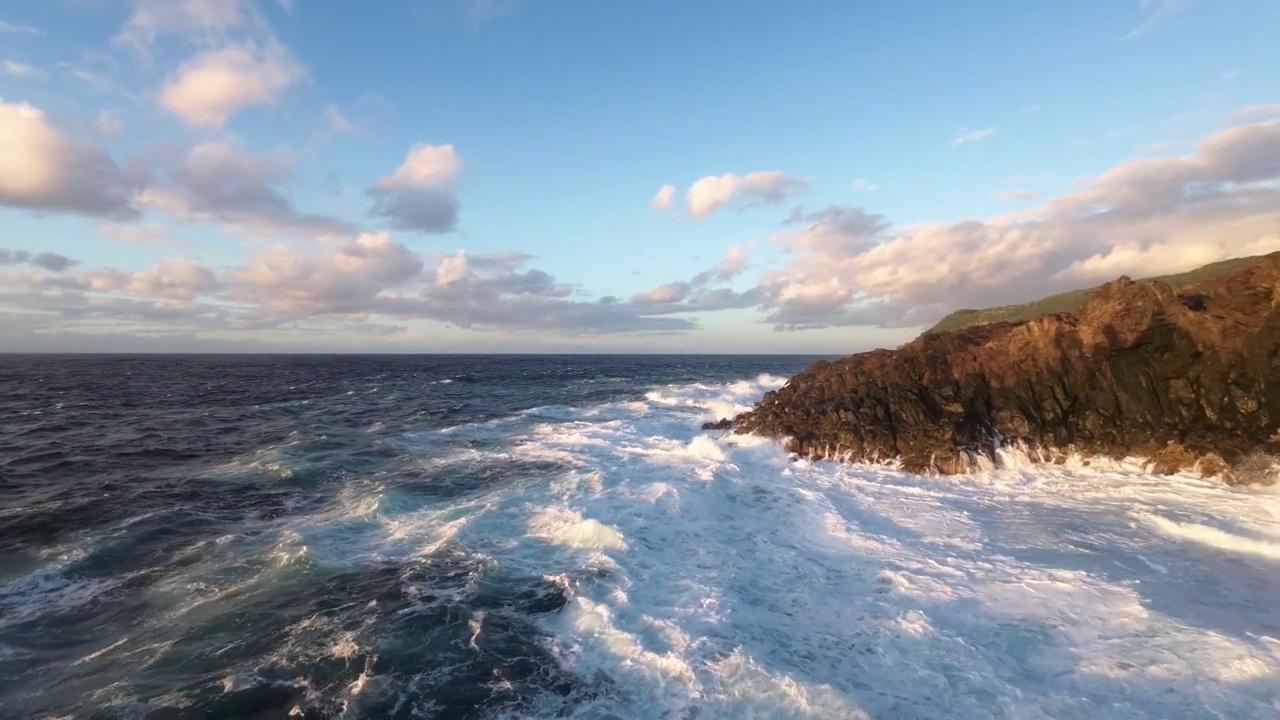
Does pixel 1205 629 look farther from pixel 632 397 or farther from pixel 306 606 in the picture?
pixel 632 397

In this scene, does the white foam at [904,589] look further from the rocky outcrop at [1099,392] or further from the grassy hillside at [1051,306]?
the grassy hillside at [1051,306]

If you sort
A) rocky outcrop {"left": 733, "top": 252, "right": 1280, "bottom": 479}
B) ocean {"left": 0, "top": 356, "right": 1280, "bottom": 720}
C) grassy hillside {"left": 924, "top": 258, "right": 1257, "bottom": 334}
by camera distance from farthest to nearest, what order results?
grassy hillside {"left": 924, "top": 258, "right": 1257, "bottom": 334} → rocky outcrop {"left": 733, "top": 252, "right": 1280, "bottom": 479} → ocean {"left": 0, "top": 356, "right": 1280, "bottom": 720}

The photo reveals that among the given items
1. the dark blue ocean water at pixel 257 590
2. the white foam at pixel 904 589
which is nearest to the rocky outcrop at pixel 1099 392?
the white foam at pixel 904 589

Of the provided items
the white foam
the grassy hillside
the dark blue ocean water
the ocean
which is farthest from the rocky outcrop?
the dark blue ocean water

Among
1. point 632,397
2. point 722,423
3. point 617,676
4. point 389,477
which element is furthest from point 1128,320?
point 632,397

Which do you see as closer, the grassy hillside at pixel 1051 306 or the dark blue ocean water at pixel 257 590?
the dark blue ocean water at pixel 257 590

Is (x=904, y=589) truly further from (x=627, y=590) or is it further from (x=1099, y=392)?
(x=1099, y=392)

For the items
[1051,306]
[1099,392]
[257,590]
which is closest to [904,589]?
[257,590]

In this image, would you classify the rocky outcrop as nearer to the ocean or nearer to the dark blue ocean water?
the ocean
